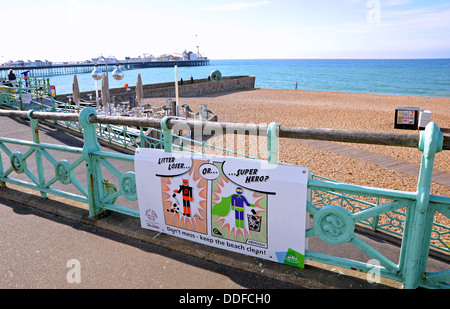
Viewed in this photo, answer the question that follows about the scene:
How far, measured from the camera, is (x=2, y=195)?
426 cm

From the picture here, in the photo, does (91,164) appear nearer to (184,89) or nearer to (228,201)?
(228,201)

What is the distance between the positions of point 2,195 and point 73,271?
2219 mm

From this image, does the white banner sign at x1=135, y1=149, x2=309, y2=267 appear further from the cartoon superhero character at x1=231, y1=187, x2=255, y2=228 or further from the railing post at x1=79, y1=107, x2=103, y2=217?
the railing post at x1=79, y1=107, x2=103, y2=217

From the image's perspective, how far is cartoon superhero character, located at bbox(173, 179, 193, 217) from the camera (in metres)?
2.86

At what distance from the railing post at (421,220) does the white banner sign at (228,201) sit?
2.26 ft

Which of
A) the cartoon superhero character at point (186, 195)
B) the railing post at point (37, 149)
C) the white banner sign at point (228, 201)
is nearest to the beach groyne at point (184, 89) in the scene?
the railing post at point (37, 149)

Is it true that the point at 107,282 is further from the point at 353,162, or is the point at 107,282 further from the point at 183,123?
the point at 353,162

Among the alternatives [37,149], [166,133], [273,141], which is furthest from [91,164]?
[273,141]

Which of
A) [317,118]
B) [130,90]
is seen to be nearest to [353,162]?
[317,118]

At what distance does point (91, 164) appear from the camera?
11.3 feet

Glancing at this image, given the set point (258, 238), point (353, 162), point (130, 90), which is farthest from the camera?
point (130, 90)

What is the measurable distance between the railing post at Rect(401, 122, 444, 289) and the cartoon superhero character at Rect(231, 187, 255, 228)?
1.10m

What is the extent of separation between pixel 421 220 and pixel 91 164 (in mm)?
2925

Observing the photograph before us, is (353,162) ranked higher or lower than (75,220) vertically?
lower
